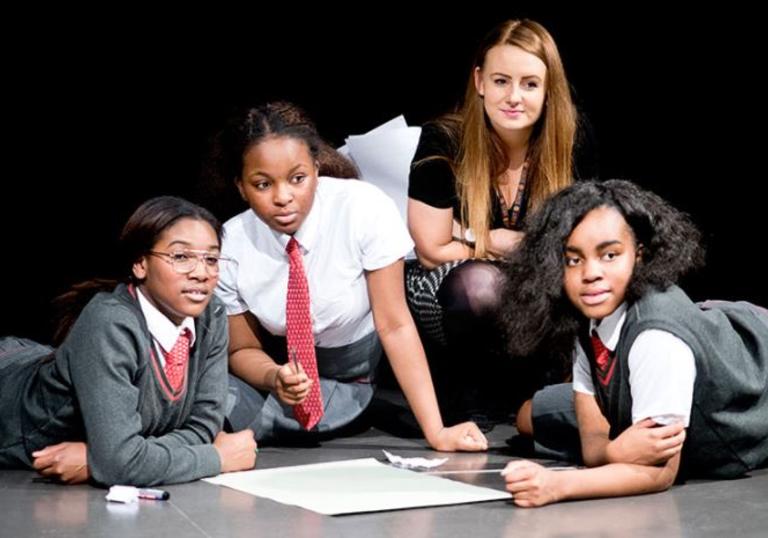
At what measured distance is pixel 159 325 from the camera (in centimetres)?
286

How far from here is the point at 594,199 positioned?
2.80 metres

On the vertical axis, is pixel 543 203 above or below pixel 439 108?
below

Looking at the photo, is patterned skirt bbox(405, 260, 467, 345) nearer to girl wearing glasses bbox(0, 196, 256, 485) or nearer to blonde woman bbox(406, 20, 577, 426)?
blonde woman bbox(406, 20, 577, 426)

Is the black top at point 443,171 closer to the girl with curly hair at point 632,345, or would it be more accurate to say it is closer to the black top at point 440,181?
the black top at point 440,181

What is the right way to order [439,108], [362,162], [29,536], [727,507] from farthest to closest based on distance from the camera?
1. [439,108]
2. [362,162]
3. [727,507]
4. [29,536]

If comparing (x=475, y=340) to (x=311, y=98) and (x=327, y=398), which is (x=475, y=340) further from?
(x=311, y=98)

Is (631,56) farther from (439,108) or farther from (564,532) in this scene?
(564,532)

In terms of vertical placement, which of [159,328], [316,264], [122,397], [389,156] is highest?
[389,156]

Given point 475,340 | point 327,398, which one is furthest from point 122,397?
point 475,340

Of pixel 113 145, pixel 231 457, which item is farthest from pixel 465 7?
pixel 231 457

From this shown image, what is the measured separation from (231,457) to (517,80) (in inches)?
43.2

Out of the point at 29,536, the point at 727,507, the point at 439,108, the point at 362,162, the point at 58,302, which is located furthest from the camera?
the point at 439,108

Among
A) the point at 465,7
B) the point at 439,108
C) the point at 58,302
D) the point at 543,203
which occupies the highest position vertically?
the point at 465,7

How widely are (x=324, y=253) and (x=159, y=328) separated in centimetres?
54
